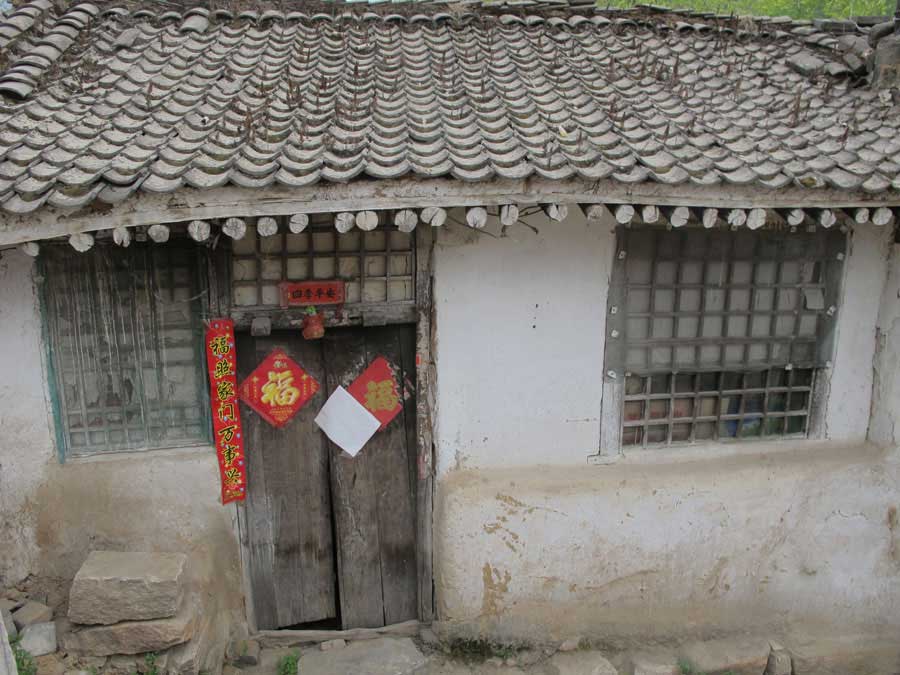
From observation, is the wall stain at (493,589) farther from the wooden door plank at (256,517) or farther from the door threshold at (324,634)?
the wooden door plank at (256,517)

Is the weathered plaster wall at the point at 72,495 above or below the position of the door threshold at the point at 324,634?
above

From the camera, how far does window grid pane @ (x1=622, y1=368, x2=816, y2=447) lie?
5.54 m

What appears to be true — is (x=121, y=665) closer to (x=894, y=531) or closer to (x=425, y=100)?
(x=425, y=100)

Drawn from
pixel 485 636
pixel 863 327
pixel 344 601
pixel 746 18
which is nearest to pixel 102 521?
pixel 344 601

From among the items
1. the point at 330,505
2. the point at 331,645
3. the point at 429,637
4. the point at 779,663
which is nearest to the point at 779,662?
the point at 779,663

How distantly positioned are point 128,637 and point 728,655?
14.7 feet

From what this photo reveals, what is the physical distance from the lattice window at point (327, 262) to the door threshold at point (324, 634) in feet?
9.01

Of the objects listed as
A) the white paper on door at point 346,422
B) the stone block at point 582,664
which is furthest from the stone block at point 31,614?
the stone block at point 582,664

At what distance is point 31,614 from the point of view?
4.63 meters

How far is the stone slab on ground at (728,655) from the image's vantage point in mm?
5492

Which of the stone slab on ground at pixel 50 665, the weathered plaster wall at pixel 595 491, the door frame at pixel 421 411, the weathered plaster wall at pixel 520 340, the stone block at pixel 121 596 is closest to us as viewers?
the stone slab on ground at pixel 50 665

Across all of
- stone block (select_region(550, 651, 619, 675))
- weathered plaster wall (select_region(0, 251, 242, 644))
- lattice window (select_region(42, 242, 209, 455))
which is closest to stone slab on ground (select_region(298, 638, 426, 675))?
weathered plaster wall (select_region(0, 251, 242, 644))

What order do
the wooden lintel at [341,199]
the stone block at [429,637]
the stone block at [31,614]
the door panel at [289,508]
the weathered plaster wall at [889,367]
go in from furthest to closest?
the stone block at [429,637] → the weathered plaster wall at [889,367] → the door panel at [289,508] → the stone block at [31,614] → the wooden lintel at [341,199]

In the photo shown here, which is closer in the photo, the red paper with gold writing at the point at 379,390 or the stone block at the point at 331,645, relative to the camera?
the red paper with gold writing at the point at 379,390
